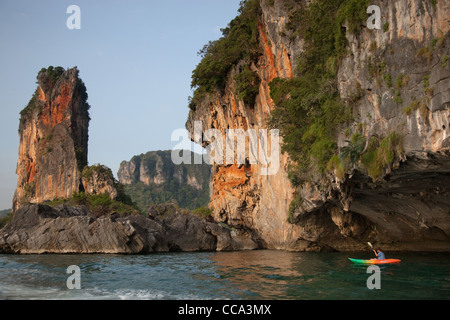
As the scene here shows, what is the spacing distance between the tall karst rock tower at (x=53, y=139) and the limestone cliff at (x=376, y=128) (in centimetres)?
3944

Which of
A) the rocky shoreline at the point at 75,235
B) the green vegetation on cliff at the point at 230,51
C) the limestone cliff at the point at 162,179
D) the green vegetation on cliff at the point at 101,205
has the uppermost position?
the green vegetation on cliff at the point at 230,51

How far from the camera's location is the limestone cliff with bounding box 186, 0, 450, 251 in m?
11.9

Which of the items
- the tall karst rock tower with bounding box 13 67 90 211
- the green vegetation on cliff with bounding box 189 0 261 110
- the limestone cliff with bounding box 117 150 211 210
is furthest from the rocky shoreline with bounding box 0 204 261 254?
the limestone cliff with bounding box 117 150 211 210

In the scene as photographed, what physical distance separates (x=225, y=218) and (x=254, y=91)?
15131 mm

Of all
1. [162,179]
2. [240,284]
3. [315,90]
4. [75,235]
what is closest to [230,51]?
[315,90]

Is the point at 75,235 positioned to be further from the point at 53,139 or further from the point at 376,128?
the point at 53,139

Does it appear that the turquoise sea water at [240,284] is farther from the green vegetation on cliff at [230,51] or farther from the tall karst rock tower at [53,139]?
the tall karst rock tower at [53,139]

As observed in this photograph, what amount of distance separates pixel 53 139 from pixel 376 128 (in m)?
62.6

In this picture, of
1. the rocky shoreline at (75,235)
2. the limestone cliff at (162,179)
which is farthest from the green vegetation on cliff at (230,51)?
the limestone cliff at (162,179)

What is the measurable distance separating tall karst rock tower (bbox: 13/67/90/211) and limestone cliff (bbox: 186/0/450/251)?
39.4 metres

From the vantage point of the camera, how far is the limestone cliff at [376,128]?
11930 millimetres

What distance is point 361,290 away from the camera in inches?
429

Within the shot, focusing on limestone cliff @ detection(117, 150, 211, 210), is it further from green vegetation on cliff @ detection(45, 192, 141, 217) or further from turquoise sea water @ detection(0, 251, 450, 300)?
turquoise sea water @ detection(0, 251, 450, 300)

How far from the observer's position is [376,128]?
46.9ft
